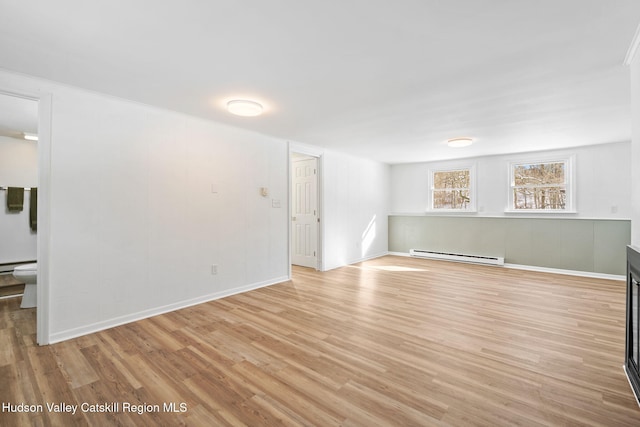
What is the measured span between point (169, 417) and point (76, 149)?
2.58m

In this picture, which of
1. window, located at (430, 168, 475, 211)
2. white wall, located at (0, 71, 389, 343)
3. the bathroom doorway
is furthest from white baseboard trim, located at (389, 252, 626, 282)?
the bathroom doorway

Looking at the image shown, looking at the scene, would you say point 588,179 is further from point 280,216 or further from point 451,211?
point 280,216

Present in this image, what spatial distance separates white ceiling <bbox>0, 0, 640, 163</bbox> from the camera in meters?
1.76

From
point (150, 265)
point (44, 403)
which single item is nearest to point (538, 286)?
point (150, 265)

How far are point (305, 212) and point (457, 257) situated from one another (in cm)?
360

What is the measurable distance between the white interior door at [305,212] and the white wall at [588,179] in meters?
3.28

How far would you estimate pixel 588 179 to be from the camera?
543 centimetres

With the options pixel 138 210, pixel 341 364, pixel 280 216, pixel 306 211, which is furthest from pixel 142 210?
pixel 306 211

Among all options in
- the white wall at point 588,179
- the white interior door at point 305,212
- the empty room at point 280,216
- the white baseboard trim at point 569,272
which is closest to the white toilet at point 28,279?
the empty room at point 280,216

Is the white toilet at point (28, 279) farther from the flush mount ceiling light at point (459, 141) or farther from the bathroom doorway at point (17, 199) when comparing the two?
the flush mount ceiling light at point (459, 141)

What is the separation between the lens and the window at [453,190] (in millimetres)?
6773

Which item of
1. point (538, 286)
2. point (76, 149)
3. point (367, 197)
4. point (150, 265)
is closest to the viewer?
point (76, 149)

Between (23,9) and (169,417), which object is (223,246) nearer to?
(169,417)

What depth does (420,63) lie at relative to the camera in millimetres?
2385
